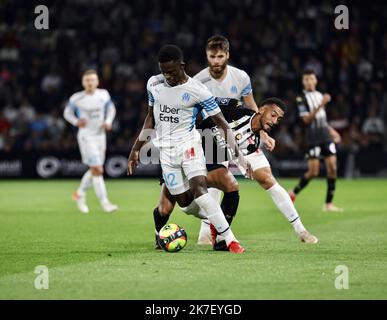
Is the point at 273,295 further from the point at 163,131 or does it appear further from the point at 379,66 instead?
the point at 379,66

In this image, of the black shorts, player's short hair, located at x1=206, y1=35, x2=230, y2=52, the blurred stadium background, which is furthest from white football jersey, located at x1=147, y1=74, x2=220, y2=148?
the blurred stadium background

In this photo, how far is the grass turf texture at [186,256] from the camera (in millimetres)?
7465

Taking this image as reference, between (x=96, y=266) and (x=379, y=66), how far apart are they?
69.0 ft

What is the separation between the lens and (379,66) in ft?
93.4

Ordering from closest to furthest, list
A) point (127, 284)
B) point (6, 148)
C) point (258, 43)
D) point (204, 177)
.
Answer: point (127, 284) < point (204, 177) < point (6, 148) < point (258, 43)

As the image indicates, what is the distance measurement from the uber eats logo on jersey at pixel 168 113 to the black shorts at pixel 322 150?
740cm

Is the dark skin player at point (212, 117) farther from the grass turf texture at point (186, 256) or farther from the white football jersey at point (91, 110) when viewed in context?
the white football jersey at point (91, 110)

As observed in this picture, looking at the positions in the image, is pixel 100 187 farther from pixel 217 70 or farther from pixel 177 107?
pixel 177 107

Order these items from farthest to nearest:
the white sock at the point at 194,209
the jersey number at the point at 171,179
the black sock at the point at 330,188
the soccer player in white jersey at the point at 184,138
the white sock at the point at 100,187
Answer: the white sock at the point at 100,187 < the black sock at the point at 330,188 < the white sock at the point at 194,209 < the jersey number at the point at 171,179 < the soccer player in white jersey at the point at 184,138

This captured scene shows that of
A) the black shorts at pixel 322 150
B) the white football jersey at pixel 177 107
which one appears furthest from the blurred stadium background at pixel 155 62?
the white football jersey at pixel 177 107

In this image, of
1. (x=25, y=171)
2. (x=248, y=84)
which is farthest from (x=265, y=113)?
(x=25, y=171)

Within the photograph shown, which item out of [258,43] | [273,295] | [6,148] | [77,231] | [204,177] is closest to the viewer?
[273,295]

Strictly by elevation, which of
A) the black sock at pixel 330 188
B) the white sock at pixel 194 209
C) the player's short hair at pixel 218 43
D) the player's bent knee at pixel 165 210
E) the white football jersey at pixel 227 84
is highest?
the player's short hair at pixel 218 43

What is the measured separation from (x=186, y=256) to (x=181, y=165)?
1020 millimetres
